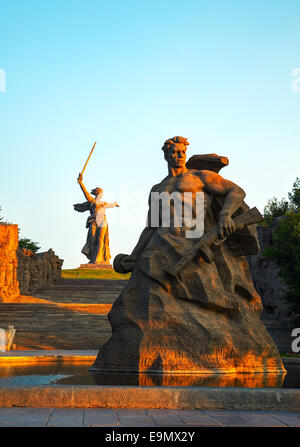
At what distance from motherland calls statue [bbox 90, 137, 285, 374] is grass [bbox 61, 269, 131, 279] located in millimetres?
25782

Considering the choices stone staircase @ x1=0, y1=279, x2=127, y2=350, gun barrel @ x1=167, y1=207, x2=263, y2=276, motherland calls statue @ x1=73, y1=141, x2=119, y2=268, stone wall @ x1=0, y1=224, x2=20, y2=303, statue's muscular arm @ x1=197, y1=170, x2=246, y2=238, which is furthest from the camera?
motherland calls statue @ x1=73, y1=141, x2=119, y2=268

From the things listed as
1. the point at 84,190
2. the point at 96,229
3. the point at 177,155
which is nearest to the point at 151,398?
the point at 177,155

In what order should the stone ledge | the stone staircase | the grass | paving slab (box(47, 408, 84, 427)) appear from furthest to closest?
the grass
the stone staircase
the stone ledge
paving slab (box(47, 408, 84, 427))

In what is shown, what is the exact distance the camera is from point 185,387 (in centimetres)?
501

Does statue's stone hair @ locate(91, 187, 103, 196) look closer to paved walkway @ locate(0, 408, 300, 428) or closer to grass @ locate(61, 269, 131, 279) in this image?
grass @ locate(61, 269, 131, 279)

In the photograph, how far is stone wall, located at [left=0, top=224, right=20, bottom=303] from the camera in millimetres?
21938

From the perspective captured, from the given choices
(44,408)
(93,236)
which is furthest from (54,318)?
(93,236)

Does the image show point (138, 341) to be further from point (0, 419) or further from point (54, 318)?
point (54, 318)

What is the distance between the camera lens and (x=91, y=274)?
34750 mm

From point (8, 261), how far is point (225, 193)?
55.3 feet

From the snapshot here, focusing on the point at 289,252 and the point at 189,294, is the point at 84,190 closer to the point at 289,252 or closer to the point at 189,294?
the point at 289,252

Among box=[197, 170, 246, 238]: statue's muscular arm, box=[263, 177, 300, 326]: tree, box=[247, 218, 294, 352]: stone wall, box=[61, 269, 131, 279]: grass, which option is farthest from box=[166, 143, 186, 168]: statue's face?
box=[61, 269, 131, 279]: grass

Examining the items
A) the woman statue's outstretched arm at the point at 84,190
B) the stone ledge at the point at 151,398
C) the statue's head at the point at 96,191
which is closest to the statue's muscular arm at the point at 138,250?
the stone ledge at the point at 151,398
